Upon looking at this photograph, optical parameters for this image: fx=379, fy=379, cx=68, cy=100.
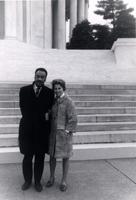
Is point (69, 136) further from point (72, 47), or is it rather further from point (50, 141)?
point (72, 47)

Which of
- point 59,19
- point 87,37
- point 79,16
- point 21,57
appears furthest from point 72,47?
point 79,16

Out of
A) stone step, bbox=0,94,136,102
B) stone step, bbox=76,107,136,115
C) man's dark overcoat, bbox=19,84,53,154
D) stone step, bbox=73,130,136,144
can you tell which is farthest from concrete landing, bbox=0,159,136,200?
stone step, bbox=0,94,136,102

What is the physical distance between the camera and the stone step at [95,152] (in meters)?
7.15

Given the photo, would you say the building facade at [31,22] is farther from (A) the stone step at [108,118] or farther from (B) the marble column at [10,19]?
(A) the stone step at [108,118]

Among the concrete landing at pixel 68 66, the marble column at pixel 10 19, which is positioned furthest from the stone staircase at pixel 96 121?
the marble column at pixel 10 19

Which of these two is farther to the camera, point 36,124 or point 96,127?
point 96,127

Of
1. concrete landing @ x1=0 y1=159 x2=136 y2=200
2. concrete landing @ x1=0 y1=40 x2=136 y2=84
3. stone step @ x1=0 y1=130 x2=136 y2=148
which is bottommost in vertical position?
concrete landing @ x1=0 y1=159 x2=136 y2=200

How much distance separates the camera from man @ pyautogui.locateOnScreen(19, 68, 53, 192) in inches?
214

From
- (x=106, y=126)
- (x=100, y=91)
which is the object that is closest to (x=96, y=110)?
(x=106, y=126)

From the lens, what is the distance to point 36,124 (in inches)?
214

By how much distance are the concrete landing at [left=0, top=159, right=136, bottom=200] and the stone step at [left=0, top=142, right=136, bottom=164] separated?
190mm

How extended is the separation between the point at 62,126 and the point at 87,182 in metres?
1.05

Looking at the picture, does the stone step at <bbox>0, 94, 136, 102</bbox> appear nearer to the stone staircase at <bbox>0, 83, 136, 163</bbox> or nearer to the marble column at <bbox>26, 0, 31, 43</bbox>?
the stone staircase at <bbox>0, 83, 136, 163</bbox>

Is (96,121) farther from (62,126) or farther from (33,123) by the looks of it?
(33,123)
